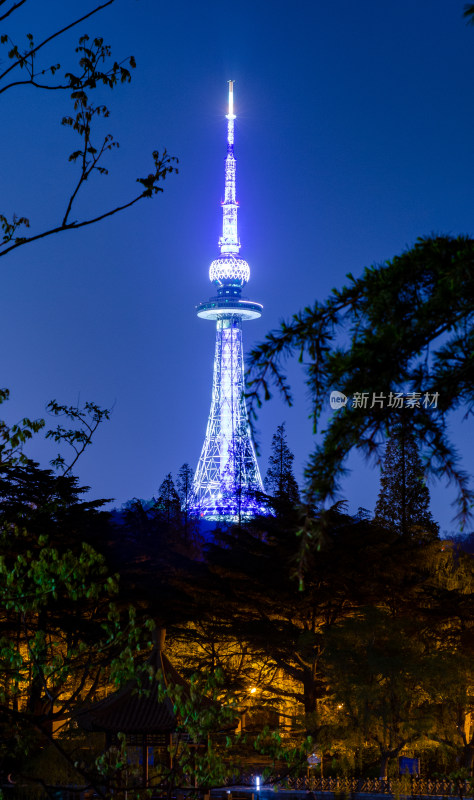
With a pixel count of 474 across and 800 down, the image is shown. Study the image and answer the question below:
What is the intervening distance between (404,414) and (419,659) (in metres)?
19.9

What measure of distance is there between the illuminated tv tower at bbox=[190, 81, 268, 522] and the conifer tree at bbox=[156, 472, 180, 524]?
36.3ft

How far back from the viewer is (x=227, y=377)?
81.9m

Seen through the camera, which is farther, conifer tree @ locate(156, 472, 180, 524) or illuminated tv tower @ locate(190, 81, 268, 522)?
illuminated tv tower @ locate(190, 81, 268, 522)

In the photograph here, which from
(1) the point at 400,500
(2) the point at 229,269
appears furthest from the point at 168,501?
(2) the point at 229,269

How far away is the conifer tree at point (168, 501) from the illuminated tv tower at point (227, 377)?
1105 centimetres

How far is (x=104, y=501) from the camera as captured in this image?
108 feet

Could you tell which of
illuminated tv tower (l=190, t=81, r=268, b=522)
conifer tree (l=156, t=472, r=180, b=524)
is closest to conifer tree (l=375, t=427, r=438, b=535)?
conifer tree (l=156, t=472, r=180, b=524)

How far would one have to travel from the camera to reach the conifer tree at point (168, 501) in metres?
55.7

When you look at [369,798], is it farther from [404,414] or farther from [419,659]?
[404,414]

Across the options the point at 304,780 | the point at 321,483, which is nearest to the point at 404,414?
the point at 321,483

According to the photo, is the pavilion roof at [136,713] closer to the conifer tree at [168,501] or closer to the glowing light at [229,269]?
the conifer tree at [168,501]

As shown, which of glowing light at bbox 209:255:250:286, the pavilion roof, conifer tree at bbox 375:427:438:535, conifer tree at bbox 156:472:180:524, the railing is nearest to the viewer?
the pavilion roof

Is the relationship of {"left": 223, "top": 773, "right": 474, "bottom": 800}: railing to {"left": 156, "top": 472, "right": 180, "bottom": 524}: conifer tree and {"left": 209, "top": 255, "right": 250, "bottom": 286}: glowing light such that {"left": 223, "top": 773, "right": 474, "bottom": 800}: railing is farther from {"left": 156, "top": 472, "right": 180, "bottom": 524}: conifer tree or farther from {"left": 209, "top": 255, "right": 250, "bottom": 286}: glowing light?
{"left": 209, "top": 255, "right": 250, "bottom": 286}: glowing light

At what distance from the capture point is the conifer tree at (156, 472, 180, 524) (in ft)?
183
